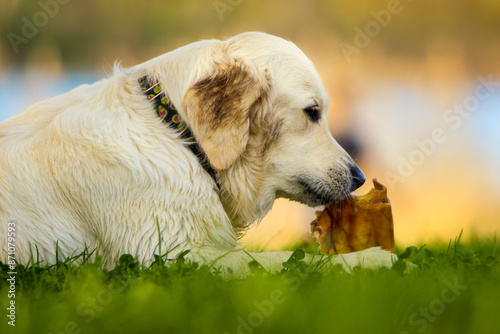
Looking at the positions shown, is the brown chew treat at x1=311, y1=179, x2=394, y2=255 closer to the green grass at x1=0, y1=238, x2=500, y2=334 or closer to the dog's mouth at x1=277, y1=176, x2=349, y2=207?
the dog's mouth at x1=277, y1=176, x2=349, y2=207

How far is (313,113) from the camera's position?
366cm

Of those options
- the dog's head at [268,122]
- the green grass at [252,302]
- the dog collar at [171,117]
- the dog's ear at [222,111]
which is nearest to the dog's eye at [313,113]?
the dog's head at [268,122]

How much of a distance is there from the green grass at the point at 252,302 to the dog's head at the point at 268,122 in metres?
1.03

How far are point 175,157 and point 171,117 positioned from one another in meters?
0.29

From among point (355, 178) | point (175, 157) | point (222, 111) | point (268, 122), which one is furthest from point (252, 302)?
point (355, 178)

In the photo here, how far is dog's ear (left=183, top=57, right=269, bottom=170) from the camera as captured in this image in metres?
3.35

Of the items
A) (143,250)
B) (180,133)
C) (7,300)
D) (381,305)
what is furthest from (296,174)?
(7,300)

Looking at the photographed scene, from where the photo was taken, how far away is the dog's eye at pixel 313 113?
11.9 ft

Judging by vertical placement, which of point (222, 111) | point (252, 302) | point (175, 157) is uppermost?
point (222, 111)

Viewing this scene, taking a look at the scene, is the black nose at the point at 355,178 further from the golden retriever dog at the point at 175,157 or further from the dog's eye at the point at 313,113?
the dog's eye at the point at 313,113

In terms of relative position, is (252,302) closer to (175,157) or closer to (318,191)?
(175,157)

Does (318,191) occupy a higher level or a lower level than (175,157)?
lower

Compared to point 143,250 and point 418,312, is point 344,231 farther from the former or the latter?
point 418,312

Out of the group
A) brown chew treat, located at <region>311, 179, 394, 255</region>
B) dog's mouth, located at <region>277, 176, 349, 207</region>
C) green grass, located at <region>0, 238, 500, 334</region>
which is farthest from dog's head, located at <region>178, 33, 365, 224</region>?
green grass, located at <region>0, 238, 500, 334</region>
